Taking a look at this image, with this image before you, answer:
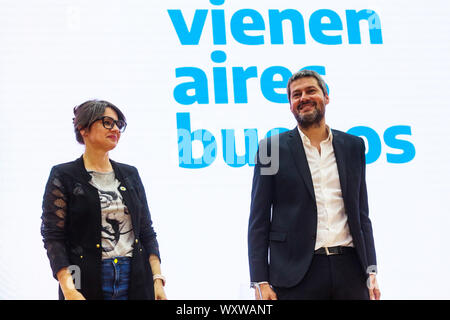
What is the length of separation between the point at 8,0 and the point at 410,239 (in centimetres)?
298

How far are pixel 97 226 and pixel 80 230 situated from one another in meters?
0.07

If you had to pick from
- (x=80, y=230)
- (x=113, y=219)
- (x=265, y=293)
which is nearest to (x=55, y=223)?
(x=80, y=230)

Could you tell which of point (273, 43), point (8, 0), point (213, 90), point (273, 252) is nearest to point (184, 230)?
point (213, 90)

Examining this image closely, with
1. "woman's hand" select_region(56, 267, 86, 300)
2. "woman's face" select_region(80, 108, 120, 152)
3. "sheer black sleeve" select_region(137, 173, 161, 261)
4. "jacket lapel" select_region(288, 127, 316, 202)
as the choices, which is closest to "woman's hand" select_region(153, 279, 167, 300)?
"sheer black sleeve" select_region(137, 173, 161, 261)

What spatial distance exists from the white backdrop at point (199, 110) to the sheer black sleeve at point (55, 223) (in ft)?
3.80

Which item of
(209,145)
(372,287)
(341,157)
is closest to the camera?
Answer: (372,287)

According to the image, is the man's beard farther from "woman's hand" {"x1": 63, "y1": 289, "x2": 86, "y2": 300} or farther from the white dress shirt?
"woman's hand" {"x1": 63, "y1": 289, "x2": 86, "y2": 300}

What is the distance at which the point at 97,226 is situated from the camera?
1.87m

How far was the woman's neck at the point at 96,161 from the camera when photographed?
203 cm

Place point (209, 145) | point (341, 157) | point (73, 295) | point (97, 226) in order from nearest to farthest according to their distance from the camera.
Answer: point (73, 295) < point (97, 226) < point (341, 157) < point (209, 145)

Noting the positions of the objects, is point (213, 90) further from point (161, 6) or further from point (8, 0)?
point (8, 0)

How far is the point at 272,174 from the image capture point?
6.71 feet

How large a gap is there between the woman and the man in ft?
1.47

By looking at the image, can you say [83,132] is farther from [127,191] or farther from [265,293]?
[265,293]
